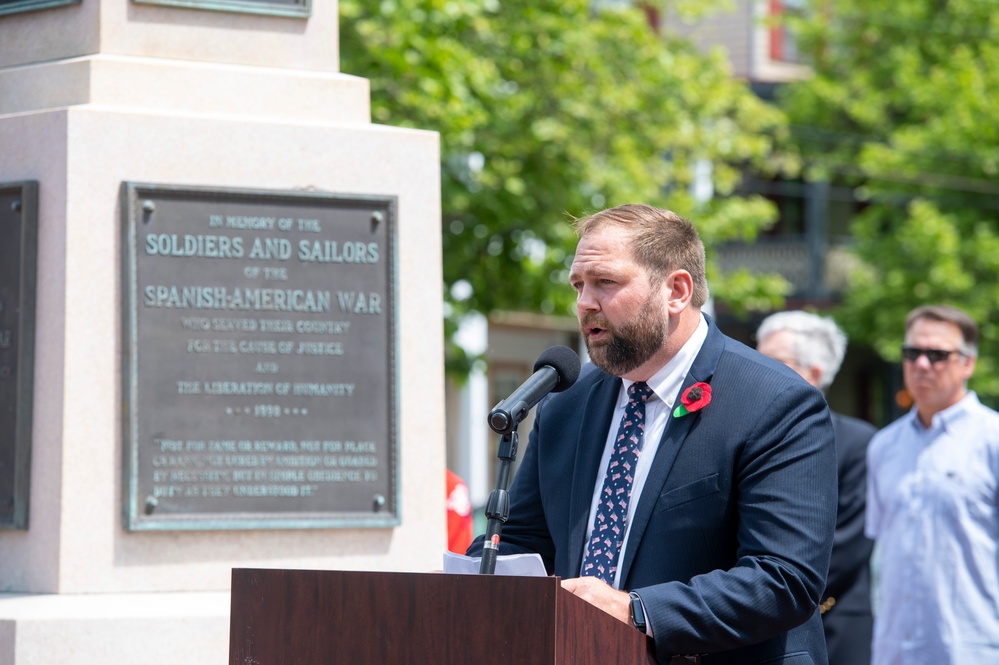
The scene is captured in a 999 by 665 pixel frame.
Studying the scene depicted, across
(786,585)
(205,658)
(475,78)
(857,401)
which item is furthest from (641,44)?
(857,401)

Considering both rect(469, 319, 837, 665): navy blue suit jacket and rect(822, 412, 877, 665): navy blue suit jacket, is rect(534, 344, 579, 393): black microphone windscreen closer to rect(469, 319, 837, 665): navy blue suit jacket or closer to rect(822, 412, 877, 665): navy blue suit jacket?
rect(469, 319, 837, 665): navy blue suit jacket

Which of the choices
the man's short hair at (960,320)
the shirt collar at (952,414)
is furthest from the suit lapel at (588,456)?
the man's short hair at (960,320)

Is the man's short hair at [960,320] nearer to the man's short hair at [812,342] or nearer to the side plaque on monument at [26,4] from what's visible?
the man's short hair at [812,342]

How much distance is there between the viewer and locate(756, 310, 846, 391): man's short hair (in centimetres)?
717

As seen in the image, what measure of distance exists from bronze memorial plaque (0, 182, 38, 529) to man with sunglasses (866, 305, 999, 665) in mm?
3700

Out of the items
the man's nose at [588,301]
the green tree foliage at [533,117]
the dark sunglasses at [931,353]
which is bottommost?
the man's nose at [588,301]

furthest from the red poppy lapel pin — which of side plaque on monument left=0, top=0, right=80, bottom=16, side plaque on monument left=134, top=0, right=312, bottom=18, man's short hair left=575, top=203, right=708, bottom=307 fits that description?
side plaque on monument left=0, top=0, right=80, bottom=16

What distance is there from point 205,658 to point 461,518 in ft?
5.19

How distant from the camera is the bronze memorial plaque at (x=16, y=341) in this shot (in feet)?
17.2

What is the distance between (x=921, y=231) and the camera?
1016 inches

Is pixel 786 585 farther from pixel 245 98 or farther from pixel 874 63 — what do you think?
pixel 874 63

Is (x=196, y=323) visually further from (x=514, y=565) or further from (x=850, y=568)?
(x=850, y=568)

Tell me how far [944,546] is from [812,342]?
1088 mm

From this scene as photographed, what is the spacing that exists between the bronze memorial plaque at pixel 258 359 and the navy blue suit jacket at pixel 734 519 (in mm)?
1655
